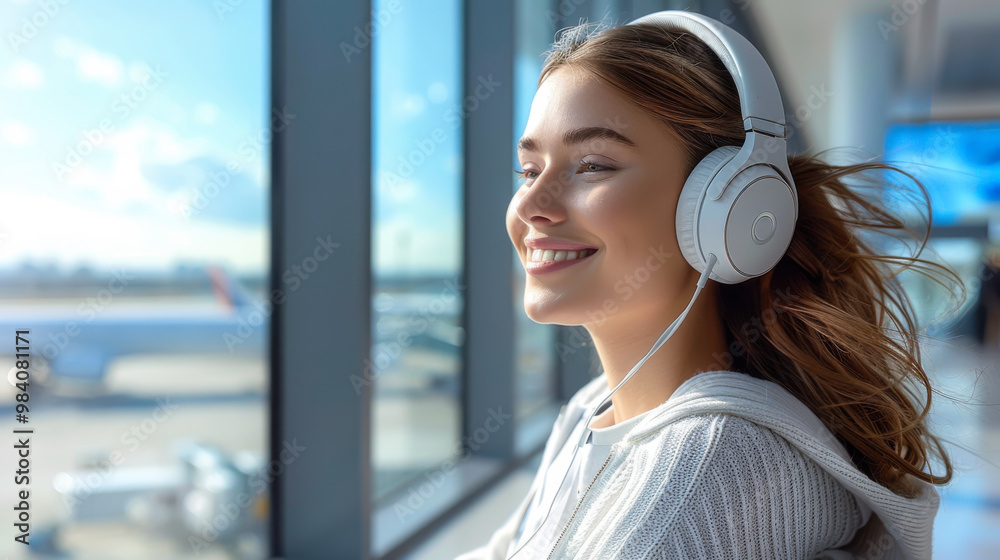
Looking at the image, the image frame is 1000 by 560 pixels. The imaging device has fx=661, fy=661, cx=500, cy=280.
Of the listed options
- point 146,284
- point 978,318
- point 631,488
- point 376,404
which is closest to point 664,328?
point 631,488

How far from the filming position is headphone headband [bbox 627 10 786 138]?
0.89 meters

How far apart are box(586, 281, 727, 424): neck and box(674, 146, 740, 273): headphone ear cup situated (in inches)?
4.0

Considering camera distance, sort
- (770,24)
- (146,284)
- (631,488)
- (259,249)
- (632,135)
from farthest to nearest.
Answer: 1. (770,24)
2. (259,249)
3. (146,284)
4. (632,135)
5. (631,488)

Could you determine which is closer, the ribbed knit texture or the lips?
the ribbed knit texture

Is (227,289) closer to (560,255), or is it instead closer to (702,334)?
(560,255)

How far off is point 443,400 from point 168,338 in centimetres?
143

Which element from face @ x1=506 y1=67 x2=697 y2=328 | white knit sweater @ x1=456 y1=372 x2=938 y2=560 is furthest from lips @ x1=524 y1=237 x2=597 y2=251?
white knit sweater @ x1=456 y1=372 x2=938 y2=560

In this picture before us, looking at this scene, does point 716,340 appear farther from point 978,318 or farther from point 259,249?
point 978,318

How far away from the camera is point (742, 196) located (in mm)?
854

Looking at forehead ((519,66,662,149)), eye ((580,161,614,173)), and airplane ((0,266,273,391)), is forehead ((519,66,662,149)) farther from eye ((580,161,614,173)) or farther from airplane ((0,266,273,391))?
airplane ((0,266,273,391))

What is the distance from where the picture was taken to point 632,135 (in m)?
0.94

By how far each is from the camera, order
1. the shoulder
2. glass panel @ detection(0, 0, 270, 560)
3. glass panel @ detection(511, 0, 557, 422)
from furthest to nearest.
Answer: glass panel @ detection(511, 0, 557, 422)
glass panel @ detection(0, 0, 270, 560)
the shoulder

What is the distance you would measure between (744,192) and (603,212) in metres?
0.19

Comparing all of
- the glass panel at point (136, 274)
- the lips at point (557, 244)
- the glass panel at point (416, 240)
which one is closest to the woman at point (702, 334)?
the lips at point (557, 244)
